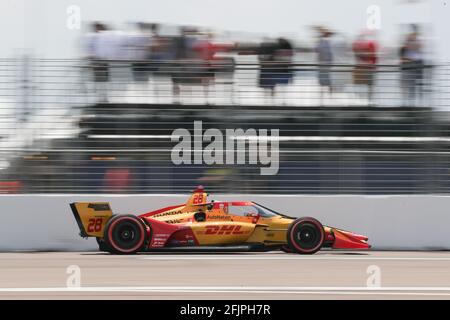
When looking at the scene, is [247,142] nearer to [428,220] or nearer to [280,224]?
[280,224]

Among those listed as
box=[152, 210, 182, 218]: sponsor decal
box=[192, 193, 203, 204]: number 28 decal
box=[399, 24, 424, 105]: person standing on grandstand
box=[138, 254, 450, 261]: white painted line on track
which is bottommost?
box=[138, 254, 450, 261]: white painted line on track

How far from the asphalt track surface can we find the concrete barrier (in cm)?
47

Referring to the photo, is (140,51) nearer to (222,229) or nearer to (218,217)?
(218,217)

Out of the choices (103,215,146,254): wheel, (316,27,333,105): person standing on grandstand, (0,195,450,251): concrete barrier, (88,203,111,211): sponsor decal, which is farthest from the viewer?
(316,27,333,105): person standing on grandstand

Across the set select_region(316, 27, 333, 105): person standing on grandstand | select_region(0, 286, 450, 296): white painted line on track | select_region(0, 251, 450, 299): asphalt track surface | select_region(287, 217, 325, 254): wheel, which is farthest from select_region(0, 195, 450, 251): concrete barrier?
select_region(0, 286, 450, 296): white painted line on track

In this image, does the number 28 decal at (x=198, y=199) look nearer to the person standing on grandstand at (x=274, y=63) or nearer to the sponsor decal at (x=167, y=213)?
the sponsor decal at (x=167, y=213)

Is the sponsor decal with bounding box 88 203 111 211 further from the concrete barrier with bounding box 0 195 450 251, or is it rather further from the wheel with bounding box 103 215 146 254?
the concrete barrier with bounding box 0 195 450 251

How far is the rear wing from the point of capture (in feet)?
35.1

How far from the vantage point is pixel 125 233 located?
34.6 ft

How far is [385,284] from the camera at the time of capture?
8.08 meters

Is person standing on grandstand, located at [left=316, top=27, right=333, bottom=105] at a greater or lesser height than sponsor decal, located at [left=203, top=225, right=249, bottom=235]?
greater

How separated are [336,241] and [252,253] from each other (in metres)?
1.10
